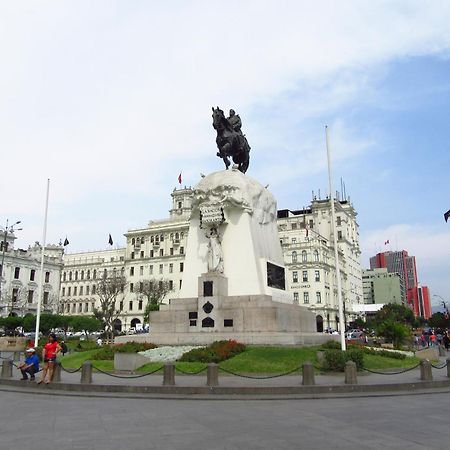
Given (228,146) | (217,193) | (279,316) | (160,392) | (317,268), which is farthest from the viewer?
(317,268)

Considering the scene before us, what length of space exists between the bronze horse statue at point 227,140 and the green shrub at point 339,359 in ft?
44.2

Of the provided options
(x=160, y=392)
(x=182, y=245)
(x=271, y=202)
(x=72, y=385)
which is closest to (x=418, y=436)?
(x=160, y=392)

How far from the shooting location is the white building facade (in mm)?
83188

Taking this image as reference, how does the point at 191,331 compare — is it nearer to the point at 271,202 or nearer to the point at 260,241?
the point at 260,241

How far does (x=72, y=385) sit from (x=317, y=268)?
241 feet

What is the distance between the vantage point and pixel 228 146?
A: 27.4 m

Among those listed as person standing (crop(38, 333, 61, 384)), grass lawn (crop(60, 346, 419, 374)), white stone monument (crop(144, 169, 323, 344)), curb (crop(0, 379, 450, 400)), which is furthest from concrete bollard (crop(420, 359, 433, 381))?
person standing (crop(38, 333, 61, 384))

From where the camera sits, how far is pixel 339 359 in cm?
1769

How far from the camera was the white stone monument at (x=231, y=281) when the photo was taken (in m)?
22.0

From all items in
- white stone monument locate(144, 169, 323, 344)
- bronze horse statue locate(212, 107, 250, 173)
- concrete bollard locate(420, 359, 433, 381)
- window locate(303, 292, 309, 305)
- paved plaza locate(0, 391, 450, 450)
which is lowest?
paved plaza locate(0, 391, 450, 450)

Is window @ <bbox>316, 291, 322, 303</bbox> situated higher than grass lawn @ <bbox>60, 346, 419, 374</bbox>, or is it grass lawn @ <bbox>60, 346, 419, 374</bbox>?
window @ <bbox>316, 291, 322, 303</bbox>

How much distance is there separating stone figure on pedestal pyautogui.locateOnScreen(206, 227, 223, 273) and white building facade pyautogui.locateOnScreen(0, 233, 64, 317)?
65561 millimetres

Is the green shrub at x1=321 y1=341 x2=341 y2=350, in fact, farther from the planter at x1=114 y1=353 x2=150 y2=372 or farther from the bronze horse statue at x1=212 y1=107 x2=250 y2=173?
the bronze horse statue at x1=212 y1=107 x2=250 y2=173

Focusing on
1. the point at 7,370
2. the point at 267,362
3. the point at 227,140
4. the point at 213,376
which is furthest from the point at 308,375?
the point at 227,140
